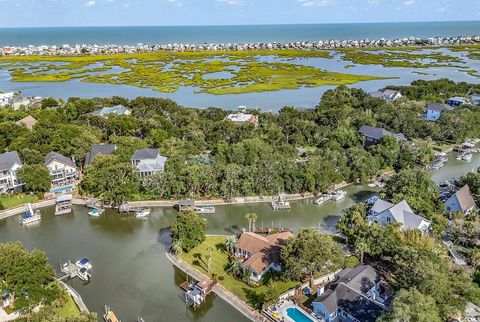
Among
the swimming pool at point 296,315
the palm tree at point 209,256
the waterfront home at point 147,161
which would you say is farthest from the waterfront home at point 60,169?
the swimming pool at point 296,315

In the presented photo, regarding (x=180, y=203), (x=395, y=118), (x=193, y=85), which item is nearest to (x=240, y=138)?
(x=180, y=203)

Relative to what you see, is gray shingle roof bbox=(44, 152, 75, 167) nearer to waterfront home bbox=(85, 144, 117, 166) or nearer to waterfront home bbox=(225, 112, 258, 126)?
waterfront home bbox=(85, 144, 117, 166)

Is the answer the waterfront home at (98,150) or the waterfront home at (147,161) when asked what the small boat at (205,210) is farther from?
the waterfront home at (98,150)

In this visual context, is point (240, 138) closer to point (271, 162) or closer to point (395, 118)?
point (271, 162)

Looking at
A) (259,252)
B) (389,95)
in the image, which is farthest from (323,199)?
(389,95)

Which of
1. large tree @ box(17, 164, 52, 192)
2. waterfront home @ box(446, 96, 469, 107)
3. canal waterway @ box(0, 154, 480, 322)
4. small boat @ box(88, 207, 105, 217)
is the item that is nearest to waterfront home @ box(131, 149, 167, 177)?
canal waterway @ box(0, 154, 480, 322)

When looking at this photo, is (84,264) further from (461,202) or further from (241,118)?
(241,118)
